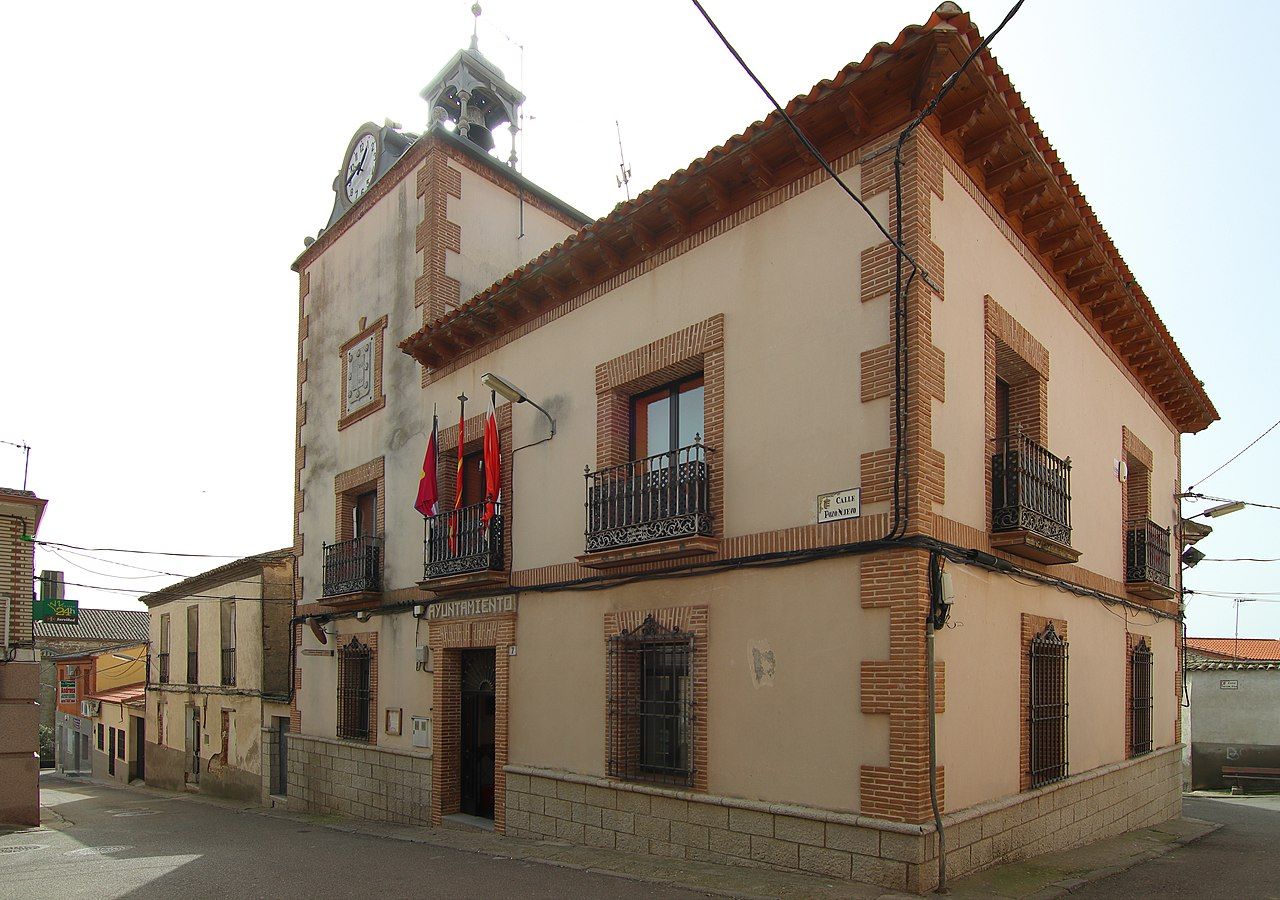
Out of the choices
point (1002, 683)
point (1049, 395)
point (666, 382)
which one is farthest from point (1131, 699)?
point (666, 382)

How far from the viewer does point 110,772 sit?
31.5 meters

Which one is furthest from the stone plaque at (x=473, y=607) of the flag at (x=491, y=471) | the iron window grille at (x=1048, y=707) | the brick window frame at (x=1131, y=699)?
the brick window frame at (x=1131, y=699)

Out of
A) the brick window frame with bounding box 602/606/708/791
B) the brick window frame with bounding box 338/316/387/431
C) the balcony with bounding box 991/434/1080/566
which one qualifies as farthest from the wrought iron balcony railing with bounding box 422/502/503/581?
the balcony with bounding box 991/434/1080/566

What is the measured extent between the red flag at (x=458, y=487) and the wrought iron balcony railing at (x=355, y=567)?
222cm

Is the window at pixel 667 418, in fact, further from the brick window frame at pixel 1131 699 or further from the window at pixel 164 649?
the window at pixel 164 649

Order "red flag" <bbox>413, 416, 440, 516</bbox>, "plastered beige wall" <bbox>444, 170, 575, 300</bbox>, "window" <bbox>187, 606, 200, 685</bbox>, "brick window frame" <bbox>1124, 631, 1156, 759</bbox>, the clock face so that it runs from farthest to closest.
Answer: "window" <bbox>187, 606, 200, 685</bbox> < the clock face < "plastered beige wall" <bbox>444, 170, 575, 300</bbox> < "red flag" <bbox>413, 416, 440, 516</bbox> < "brick window frame" <bbox>1124, 631, 1156, 759</bbox>

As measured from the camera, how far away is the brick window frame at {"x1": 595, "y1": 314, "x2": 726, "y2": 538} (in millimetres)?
9188

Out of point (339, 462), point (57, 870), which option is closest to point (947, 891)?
point (57, 870)

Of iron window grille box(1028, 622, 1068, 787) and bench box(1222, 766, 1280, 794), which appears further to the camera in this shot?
bench box(1222, 766, 1280, 794)

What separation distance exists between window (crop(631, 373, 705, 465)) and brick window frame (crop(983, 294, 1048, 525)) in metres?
2.73

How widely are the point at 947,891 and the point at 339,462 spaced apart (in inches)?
473

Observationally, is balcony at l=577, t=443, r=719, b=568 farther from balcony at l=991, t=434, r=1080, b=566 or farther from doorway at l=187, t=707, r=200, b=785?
doorway at l=187, t=707, r=200, b=785

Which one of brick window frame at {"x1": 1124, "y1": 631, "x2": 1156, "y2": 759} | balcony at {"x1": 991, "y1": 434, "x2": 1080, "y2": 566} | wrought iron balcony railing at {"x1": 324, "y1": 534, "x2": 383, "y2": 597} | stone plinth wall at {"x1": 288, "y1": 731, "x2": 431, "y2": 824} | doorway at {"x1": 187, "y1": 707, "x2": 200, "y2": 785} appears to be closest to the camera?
balcony at {"x1": 991, "y1": 434, "x2": 1080, "y2": 566}

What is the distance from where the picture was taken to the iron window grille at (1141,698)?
40.5ft
